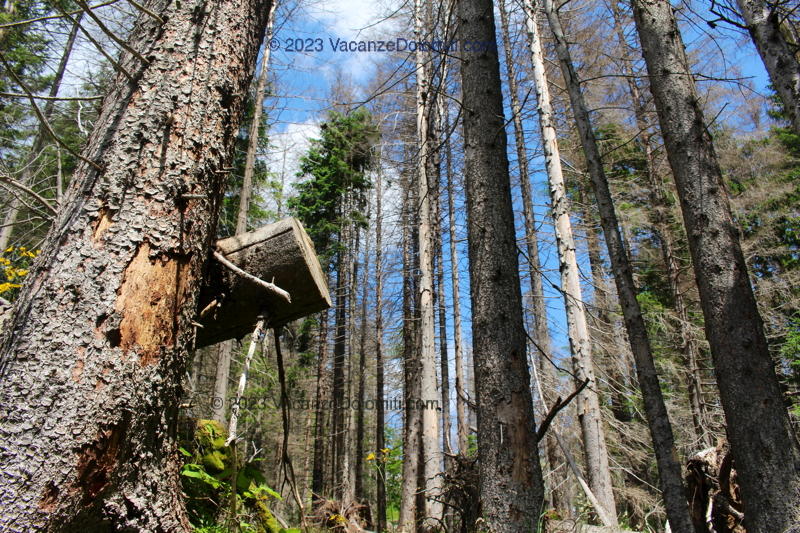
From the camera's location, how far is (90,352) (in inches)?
64.7

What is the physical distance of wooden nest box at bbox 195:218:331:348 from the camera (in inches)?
92.6

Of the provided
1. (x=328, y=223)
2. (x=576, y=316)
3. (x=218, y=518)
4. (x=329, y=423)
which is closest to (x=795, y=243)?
(x=576, y=316)

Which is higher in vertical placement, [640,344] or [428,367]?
[428,367]

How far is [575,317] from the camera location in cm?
650

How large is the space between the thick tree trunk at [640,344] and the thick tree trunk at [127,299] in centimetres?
271

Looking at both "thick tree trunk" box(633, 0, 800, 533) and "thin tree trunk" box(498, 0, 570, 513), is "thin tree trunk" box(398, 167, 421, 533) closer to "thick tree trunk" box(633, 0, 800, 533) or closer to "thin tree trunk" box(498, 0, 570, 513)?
"thin tree trunk" box(498, 0, 570, 513)

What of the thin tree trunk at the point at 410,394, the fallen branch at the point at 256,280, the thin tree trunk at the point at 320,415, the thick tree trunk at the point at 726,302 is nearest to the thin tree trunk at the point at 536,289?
the thin tree trunk at the point at 410,394

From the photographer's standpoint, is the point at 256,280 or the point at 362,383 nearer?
the point at 256,280

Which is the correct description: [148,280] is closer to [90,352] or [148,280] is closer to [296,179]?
[90,352]

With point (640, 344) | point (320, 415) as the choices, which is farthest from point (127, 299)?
point (320, 415)

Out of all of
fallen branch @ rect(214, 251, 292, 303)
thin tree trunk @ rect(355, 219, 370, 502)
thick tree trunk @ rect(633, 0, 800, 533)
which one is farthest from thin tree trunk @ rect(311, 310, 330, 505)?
fallen branch @ rect(214, 251, 292, 303)

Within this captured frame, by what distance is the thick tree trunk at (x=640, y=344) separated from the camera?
2.73 metres

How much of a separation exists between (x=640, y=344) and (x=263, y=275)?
101 inches

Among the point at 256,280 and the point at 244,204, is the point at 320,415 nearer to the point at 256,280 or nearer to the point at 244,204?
the point at 244,204
